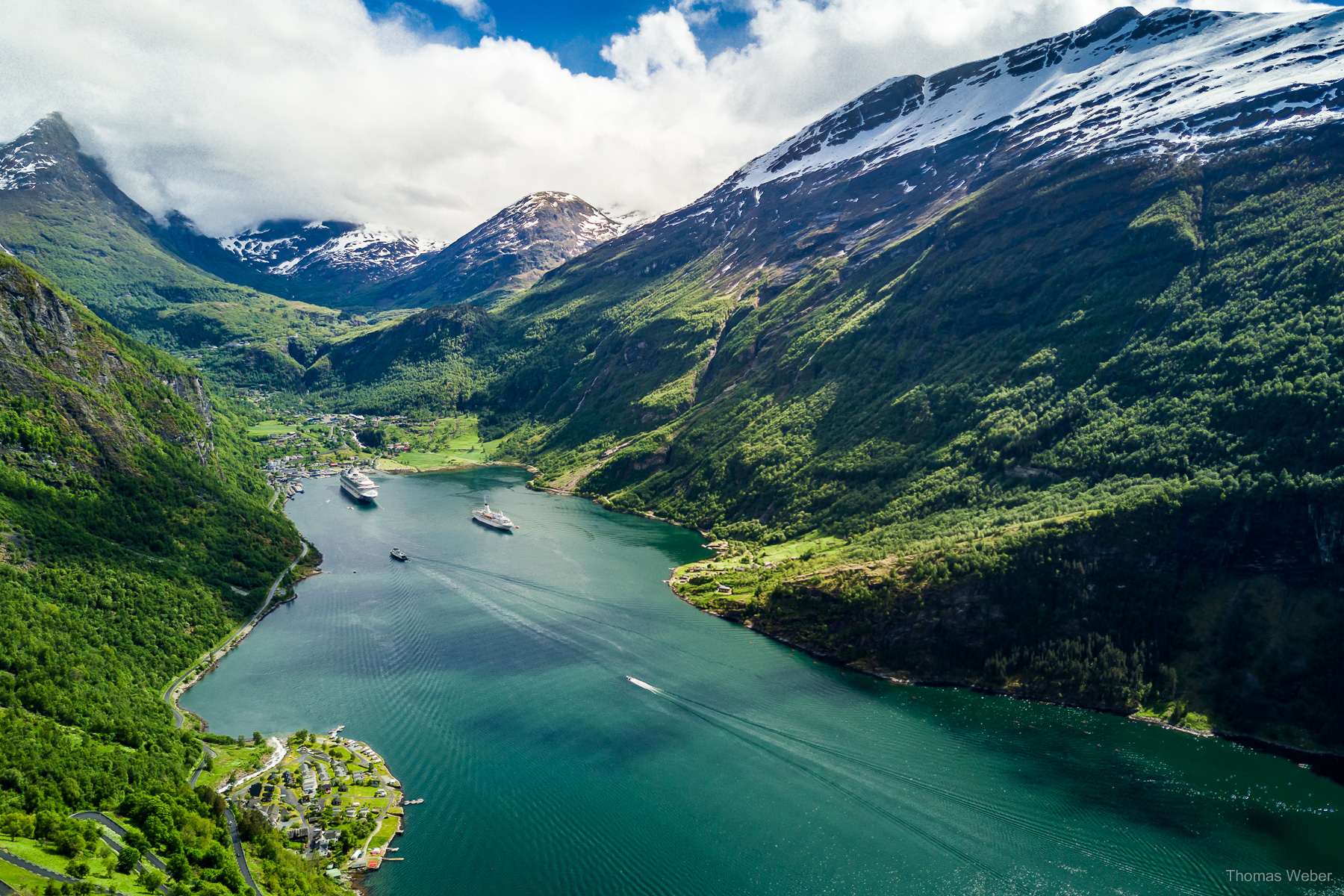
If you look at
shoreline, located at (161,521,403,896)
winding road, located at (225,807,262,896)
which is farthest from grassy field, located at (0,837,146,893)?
shoreline, located at (161,521,403,896)

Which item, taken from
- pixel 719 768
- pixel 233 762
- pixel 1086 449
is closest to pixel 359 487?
pixel 233 762

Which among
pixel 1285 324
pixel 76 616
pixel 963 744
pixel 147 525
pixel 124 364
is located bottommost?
pixel 963 744

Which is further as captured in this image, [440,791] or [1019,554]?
[1019,554]

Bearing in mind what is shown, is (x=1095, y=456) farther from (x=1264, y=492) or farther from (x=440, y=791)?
(x=440, y=791)

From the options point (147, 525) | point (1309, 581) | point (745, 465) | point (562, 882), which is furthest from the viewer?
point (745, 465)

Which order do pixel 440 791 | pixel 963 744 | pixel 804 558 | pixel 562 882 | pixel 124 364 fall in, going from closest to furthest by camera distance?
pixel 562 882
pixel 440 791
pixel 963 744
pixel 804 558
pixel 124 364

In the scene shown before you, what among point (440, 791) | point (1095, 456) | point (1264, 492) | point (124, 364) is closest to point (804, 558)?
point (1095, 456)

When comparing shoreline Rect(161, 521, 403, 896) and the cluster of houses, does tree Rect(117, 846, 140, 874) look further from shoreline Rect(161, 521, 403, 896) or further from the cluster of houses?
the cluster of houses

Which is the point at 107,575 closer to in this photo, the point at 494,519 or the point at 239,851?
the point at 239,851
